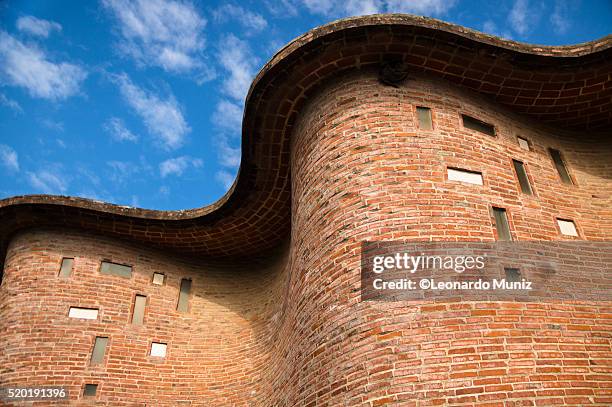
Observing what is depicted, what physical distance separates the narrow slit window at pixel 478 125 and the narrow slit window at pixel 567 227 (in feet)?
5.53

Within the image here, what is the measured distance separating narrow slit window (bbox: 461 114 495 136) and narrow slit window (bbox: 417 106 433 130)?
1.91 feet

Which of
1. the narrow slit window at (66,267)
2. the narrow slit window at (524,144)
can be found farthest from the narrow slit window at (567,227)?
the narrow slit window at (66,267)

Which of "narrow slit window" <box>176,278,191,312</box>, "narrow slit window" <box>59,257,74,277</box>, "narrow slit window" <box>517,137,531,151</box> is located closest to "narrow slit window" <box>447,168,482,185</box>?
"narrow slit window" <box>517,137,531,151</box>

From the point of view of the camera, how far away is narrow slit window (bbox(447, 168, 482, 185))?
6.49 metres

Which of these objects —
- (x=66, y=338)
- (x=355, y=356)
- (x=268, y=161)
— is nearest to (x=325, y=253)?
(x=355, y=356)

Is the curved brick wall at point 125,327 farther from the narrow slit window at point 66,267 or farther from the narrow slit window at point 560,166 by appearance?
the narrow slit window at point 560,166

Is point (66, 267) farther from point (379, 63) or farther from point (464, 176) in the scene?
point (464, 176)

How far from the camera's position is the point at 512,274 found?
222 inches

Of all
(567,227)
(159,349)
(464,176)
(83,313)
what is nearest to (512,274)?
(464,176)

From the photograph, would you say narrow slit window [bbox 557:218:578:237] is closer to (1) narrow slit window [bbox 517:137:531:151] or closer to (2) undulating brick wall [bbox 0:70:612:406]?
(2) undulating brick wall [bbox 0:70:612:406]

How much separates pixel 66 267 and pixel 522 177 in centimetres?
917

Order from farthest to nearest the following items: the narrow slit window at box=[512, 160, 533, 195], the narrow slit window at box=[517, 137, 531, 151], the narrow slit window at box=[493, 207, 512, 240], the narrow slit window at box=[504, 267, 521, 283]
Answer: the narrow slit window at box=[517, 137, 531, 151] < the narrow slit window at box=[512, 160, 533, 195] < the narrow slit window at box=[493, 207, 512, 240] < the narrow slit window at box=[504, 267, 521, 283]

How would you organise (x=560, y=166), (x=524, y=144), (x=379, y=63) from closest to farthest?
(x=379, y=63)
(x=524, y=144)
(x=560, y=166)

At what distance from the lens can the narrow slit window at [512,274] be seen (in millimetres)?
5605
